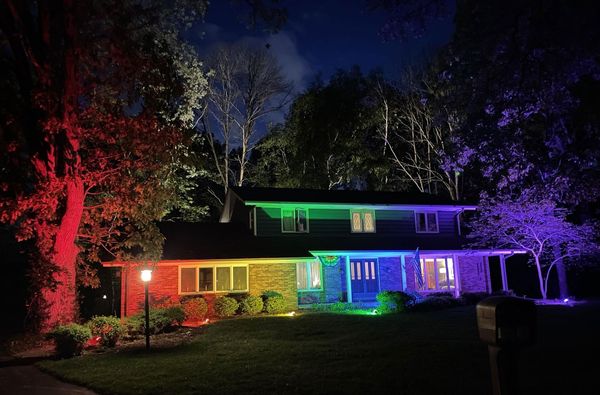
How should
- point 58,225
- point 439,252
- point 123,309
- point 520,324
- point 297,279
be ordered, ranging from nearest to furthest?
point 520,324
point 58,225
point 123,309
point 297,279
point 439,252

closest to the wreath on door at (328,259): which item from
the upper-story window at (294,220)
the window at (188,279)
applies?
the upper-story window at (294,220)

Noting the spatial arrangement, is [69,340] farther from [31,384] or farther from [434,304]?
[434,304]

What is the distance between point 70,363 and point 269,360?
14.4 feet

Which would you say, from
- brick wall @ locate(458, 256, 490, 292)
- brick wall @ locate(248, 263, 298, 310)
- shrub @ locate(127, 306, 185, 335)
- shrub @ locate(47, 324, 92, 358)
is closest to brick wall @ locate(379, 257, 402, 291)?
brick wall @ locate(458, 256, 490, 292)

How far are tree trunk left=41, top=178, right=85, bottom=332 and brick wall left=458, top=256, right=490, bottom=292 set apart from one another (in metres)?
19.2

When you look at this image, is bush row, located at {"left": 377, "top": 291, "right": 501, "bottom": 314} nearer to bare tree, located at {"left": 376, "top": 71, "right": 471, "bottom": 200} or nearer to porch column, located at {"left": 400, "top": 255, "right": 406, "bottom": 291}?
porch column, located at {"left": 400, "top": 255, "right": 406, "bottom": 291}

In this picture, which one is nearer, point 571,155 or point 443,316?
point 571,155

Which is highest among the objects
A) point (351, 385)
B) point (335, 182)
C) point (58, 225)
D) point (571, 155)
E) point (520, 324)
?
point (335, 182)

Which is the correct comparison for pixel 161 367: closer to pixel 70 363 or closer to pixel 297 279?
pixel 70 363

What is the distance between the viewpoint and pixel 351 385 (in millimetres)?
7805

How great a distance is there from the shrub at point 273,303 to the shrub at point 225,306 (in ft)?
A: 4.60

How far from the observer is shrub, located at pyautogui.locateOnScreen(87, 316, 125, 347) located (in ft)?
43.9

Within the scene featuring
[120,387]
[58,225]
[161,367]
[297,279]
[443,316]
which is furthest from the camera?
[297,279]

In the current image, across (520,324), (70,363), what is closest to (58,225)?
(70,363)
